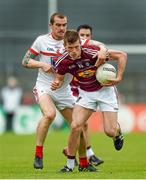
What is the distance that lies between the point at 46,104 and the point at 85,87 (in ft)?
2.86

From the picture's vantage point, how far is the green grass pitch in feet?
36.3

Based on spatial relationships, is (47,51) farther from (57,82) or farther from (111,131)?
(111,131)

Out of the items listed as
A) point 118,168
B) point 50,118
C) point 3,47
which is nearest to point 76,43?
point 50,118

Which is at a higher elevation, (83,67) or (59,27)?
(59,27)

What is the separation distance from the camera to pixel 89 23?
29828 mm

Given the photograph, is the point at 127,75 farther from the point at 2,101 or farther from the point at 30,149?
the point at 30,149

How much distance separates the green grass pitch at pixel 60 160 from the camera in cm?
1106

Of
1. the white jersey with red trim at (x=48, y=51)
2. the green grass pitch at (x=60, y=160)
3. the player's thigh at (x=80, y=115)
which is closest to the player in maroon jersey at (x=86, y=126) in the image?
the green grass pitch at (x=60, y=160)

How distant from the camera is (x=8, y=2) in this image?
30.2 meters

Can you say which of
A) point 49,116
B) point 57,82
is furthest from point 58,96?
point 57,82

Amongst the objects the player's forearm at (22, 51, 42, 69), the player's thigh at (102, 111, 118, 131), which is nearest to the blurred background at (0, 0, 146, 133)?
the player's forearm at (22, 51, 42, 69)

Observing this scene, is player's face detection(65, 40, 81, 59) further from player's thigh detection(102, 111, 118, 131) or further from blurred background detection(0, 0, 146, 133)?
blurred background detection(0, 0, 146, 133)

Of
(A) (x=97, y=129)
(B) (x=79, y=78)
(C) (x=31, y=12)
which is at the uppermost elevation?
(C) (x=31, y=12)

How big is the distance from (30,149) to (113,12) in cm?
1297
